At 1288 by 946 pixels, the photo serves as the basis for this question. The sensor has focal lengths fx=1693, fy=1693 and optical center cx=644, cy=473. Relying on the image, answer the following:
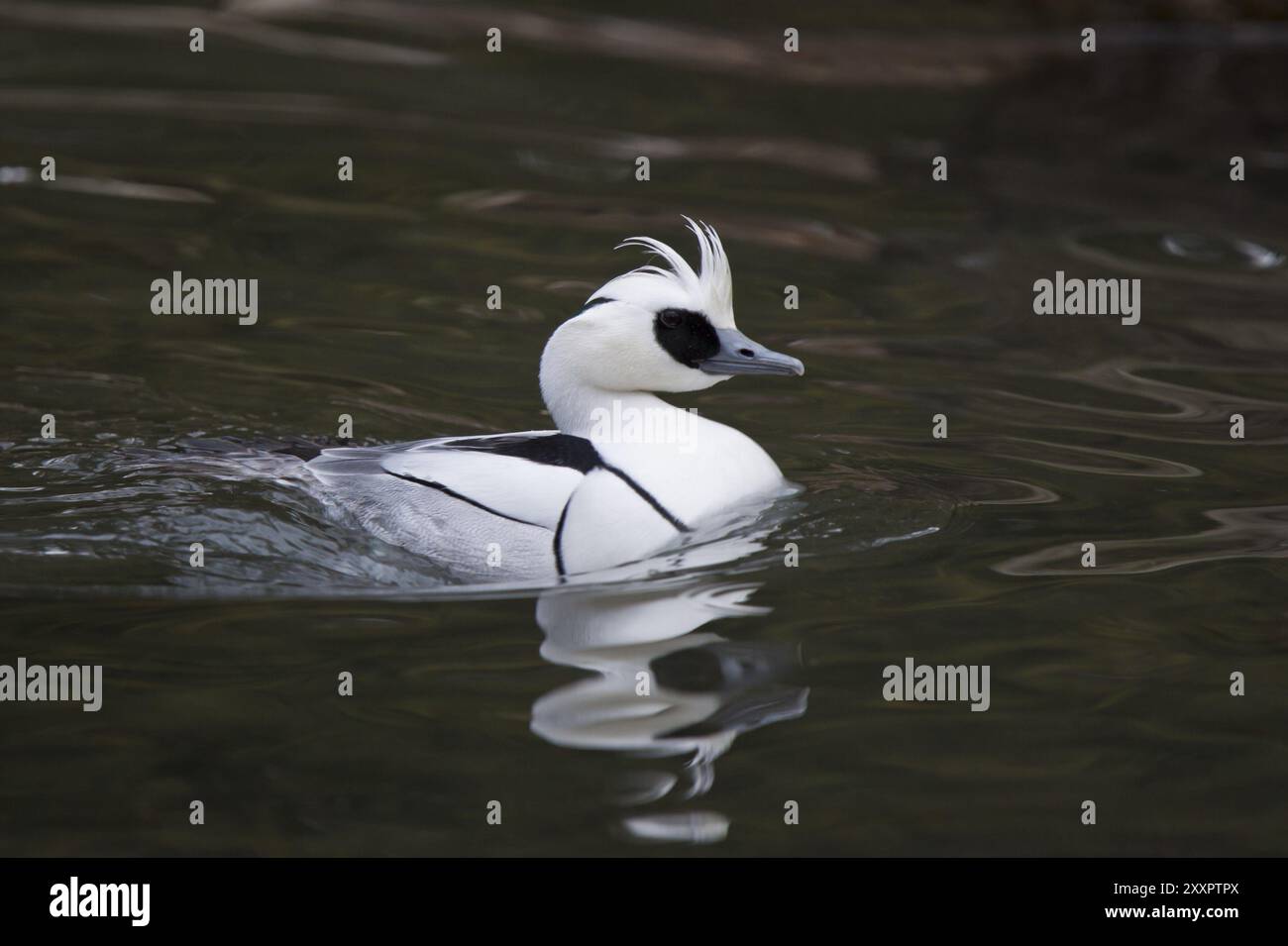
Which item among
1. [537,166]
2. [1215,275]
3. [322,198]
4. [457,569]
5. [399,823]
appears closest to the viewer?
[399,823]

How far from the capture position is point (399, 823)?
4.53 meters

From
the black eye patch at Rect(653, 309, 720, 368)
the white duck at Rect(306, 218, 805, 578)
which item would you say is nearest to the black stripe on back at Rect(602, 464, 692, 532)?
the white duck at Rect(306, 218, 805, 578)

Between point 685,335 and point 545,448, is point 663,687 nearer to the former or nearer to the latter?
point 545,448

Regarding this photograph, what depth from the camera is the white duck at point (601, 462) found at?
243 inches

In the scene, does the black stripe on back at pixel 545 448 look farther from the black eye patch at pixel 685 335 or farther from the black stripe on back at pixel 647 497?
the black eye patch at pixel 685 335

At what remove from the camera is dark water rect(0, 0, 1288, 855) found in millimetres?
4824

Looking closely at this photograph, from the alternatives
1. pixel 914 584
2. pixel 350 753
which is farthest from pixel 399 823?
pixel 914 584

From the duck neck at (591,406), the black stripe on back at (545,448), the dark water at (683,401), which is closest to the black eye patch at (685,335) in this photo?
the duck neck at (591,406)

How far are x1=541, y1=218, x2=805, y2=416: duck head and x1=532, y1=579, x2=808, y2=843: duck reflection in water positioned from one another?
2.82 ft

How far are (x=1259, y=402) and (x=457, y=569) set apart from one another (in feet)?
14.2

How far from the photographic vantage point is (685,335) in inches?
251

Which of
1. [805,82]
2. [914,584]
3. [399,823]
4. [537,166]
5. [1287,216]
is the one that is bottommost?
[399,823]

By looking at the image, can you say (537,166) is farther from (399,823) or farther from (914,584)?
(399,823)

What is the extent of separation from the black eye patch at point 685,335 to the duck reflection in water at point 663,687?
0.90m
